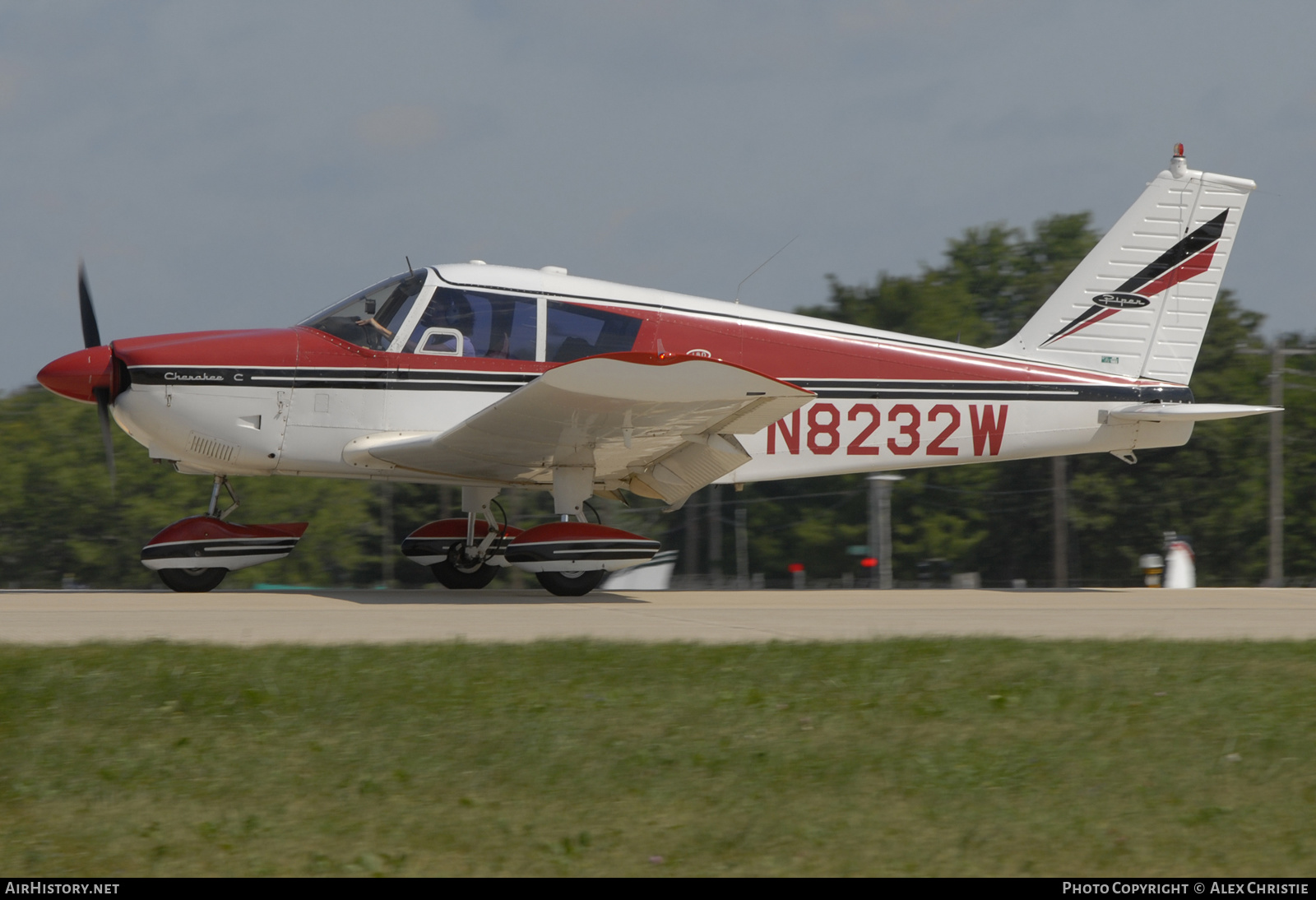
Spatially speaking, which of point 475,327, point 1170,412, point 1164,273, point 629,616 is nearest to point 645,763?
point 629,616

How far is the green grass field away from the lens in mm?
3891

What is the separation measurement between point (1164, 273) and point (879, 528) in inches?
1370

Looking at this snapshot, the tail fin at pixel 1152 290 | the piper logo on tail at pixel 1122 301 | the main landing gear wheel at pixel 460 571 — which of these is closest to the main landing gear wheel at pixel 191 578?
the main landing gear wheel at pixel 460 571

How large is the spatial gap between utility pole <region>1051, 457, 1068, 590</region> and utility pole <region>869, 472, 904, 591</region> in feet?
18.0

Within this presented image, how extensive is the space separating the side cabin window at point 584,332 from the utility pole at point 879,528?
2870 cm

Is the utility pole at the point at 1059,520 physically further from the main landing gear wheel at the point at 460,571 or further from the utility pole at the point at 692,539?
the main landing gear wheel at the point at 460,571

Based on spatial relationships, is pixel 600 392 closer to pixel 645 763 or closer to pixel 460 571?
pixel 460 571

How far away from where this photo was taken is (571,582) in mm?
10766

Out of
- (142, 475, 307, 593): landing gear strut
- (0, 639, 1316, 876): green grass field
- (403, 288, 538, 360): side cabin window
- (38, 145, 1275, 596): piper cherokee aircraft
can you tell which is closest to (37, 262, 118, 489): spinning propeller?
(38, 145, 1275, 596): piper cherokee aircraft

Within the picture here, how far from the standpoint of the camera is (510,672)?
5.84 meters

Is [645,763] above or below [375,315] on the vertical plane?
below

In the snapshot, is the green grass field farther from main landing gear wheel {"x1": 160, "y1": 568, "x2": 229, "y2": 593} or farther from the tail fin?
the tail fin

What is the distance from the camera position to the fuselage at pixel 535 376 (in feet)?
35.2

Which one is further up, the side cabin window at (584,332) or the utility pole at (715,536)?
the side cabin window at (584,332)
